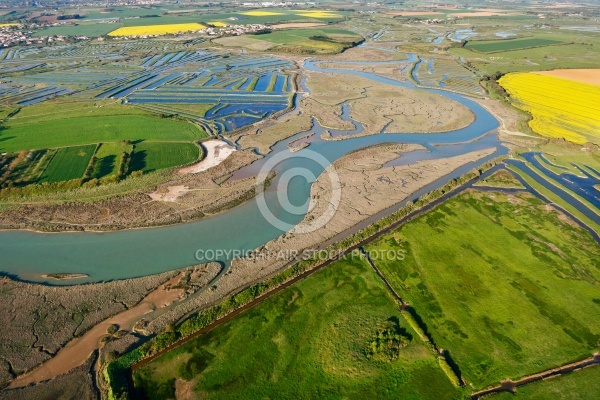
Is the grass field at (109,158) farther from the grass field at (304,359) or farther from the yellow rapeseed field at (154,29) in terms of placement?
the yellow rapeseed field at (154,29)

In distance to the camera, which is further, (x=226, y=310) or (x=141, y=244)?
(x=141, y=244)

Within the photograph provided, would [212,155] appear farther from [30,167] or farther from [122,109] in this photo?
[122,109]

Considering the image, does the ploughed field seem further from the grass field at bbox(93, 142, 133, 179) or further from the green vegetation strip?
the green vegetation strip

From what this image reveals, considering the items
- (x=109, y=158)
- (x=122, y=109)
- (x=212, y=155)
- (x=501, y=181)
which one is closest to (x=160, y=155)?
(x=109, y=158)

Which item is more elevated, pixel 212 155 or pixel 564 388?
pixel 212 155

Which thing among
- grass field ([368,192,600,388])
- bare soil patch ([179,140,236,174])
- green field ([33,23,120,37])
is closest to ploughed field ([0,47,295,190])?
bare soil patch ([179,140,236,174])

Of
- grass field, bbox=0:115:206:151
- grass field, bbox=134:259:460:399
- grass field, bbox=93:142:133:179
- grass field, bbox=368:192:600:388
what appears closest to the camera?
grass field, bbox=134:259:460:399
